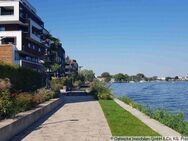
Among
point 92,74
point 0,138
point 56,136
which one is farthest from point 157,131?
point 92,74

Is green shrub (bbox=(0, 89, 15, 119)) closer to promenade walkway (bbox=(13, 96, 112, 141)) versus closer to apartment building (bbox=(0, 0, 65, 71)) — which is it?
promenade walkway (bbox=(13, 96, 112, 141))

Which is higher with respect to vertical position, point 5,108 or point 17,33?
point 17,33

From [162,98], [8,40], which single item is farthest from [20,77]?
[162,98]

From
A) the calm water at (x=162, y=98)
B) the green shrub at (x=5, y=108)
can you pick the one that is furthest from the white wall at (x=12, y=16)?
the green shrub at (x=5, y=108)

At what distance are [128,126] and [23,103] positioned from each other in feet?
18.8

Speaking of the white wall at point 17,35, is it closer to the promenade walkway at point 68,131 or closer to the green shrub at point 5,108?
the promenade walkway at point 68,131

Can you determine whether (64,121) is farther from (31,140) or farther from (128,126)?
(31,140)

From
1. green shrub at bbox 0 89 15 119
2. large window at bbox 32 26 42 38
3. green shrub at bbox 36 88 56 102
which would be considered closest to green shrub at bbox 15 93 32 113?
green shrub at bbox 0 89 15 119

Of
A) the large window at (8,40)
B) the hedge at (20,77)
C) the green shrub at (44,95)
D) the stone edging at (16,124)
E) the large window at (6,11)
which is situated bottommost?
the stone edging at (16,124)

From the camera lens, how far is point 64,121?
17969 millimetres

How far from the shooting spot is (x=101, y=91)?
4044 centimetres

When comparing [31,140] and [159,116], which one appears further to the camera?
[159,116]

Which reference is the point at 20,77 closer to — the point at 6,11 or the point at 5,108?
the point at 5,108

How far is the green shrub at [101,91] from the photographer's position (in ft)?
123
